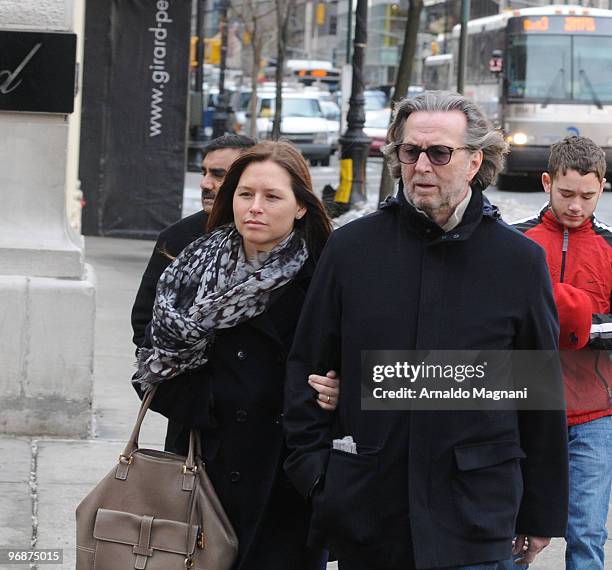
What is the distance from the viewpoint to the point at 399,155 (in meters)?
3.36

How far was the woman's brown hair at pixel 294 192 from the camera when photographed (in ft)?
12.2

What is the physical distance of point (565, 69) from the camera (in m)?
27.0

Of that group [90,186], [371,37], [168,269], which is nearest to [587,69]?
[90,186]

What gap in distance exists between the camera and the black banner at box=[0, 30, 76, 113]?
6.57 m

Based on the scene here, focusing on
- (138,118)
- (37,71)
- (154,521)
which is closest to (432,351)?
(154,521)

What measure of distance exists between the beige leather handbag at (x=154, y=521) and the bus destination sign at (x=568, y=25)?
24.5 metres

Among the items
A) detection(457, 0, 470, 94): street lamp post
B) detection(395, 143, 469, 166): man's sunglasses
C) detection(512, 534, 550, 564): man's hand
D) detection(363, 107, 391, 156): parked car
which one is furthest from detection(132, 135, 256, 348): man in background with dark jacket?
detection(363, 107, 391, 156): parked car

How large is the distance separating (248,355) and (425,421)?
2.23 feet

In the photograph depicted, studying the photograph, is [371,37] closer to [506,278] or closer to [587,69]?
[587,69]

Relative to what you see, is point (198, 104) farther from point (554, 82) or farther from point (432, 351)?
point (432, 351)

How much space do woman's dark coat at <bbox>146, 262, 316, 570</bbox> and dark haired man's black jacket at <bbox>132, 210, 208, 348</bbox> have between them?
443 millimetres

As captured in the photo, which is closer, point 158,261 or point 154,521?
point 154,521

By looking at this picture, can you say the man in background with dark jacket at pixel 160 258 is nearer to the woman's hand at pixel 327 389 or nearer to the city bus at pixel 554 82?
the woman's hand at pixel 327 389

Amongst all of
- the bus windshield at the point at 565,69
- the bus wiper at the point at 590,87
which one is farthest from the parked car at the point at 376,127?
the bus wiper at the point at 590,87
